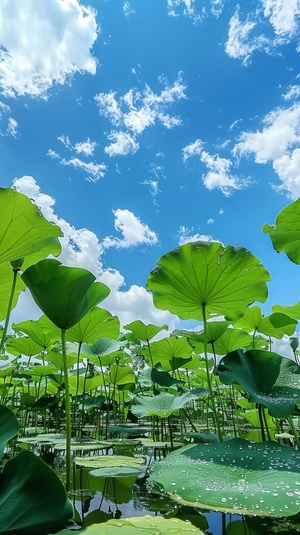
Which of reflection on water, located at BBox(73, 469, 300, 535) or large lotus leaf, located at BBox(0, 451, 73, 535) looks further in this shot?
reflection on water, located at BBox(73, 469, 300, 535)

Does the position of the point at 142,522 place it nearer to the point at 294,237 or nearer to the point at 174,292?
the point at 174,292

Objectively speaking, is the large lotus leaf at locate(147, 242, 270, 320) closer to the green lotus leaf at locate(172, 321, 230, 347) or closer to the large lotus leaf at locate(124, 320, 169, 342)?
the green lotus leaf at locate(172, 321, 230, 347)

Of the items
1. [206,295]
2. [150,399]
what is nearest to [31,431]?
[150,399]

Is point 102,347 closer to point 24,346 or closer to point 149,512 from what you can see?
point 24,346

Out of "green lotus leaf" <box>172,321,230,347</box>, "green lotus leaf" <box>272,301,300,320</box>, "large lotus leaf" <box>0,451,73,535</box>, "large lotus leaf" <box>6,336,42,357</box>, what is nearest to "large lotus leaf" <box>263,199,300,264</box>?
"green lotus leaf" <box>272,301,300,320</box>

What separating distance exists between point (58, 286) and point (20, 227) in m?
0.25

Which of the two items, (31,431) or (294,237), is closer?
(294,237)

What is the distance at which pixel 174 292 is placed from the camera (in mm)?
1911

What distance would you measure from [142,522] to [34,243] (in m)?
0.88

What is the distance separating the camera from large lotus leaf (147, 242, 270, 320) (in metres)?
1.74

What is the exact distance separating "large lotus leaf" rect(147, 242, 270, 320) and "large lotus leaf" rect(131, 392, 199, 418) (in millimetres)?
513

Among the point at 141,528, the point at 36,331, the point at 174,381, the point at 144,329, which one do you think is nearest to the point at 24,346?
the point at 36,331

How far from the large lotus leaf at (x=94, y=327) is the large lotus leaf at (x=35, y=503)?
58.7 inches

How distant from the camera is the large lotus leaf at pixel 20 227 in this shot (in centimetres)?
116
